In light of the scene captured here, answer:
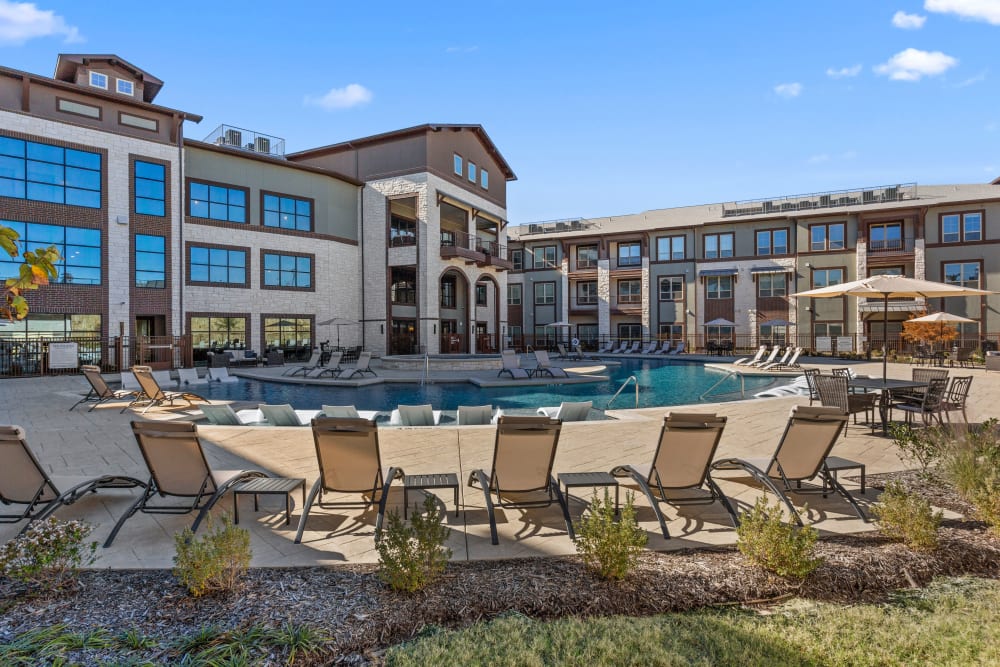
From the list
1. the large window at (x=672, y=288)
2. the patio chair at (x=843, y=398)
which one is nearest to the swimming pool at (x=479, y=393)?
the patio chair at (x=843, y=398)

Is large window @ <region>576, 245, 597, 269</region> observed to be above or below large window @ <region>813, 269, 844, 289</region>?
above

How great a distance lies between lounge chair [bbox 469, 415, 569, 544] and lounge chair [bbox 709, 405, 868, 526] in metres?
1.51

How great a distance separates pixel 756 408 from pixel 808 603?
7846mm

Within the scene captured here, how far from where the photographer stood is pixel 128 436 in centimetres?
782

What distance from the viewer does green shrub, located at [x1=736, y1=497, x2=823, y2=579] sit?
10.6ft

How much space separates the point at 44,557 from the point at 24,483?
1.52 meters

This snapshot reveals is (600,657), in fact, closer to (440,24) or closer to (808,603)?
(808,603)

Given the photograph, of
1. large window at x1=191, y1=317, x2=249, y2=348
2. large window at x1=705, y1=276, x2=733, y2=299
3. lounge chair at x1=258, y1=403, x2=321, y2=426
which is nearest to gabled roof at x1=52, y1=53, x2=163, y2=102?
large window at x1=191, y1=317, x2=249, y2=348

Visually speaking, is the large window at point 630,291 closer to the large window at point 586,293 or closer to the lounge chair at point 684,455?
the large window at point 586,293

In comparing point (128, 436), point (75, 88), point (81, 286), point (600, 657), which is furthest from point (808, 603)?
point (75, 88)

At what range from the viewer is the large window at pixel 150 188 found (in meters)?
21.4

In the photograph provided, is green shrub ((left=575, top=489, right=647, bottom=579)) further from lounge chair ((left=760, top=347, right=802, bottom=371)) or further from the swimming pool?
lounge chair ((left=760, top=347, right=802, bottom=371))

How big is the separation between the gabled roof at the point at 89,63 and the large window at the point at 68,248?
691cm

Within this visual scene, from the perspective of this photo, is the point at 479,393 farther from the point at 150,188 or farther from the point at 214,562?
the point at 150,188
